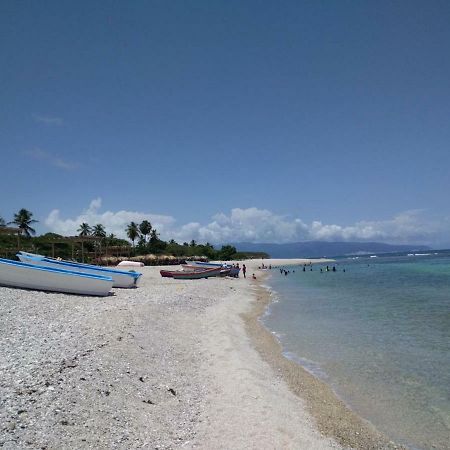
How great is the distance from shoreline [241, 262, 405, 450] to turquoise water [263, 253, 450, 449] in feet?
1.08

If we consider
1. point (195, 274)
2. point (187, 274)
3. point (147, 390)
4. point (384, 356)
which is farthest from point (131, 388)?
point (195, 274)

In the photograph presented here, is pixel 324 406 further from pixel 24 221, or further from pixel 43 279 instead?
pixel 24 221

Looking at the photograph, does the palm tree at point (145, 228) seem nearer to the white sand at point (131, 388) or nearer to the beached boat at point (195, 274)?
the beached boat at point (195, 274)

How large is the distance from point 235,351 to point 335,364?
3.53m

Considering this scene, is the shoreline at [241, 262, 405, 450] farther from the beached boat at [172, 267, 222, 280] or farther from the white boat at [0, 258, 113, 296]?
the beached boat at [172, 267, 222, 280]

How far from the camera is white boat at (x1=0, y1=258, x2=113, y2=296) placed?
721 inches

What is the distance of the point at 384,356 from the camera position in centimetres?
1353

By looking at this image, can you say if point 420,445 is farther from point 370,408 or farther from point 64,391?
point 64,391

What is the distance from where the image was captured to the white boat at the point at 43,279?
1831 cm

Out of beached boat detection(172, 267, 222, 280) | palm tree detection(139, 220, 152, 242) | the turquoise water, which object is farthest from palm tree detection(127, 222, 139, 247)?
the turquoise water

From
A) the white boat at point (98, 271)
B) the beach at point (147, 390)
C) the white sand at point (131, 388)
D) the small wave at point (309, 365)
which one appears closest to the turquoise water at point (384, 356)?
the small wave at point (309, 365)

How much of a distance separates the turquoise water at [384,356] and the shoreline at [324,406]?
0.33 metres

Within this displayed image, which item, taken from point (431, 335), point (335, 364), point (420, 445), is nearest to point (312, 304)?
point (431, 335)

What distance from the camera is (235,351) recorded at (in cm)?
1261
